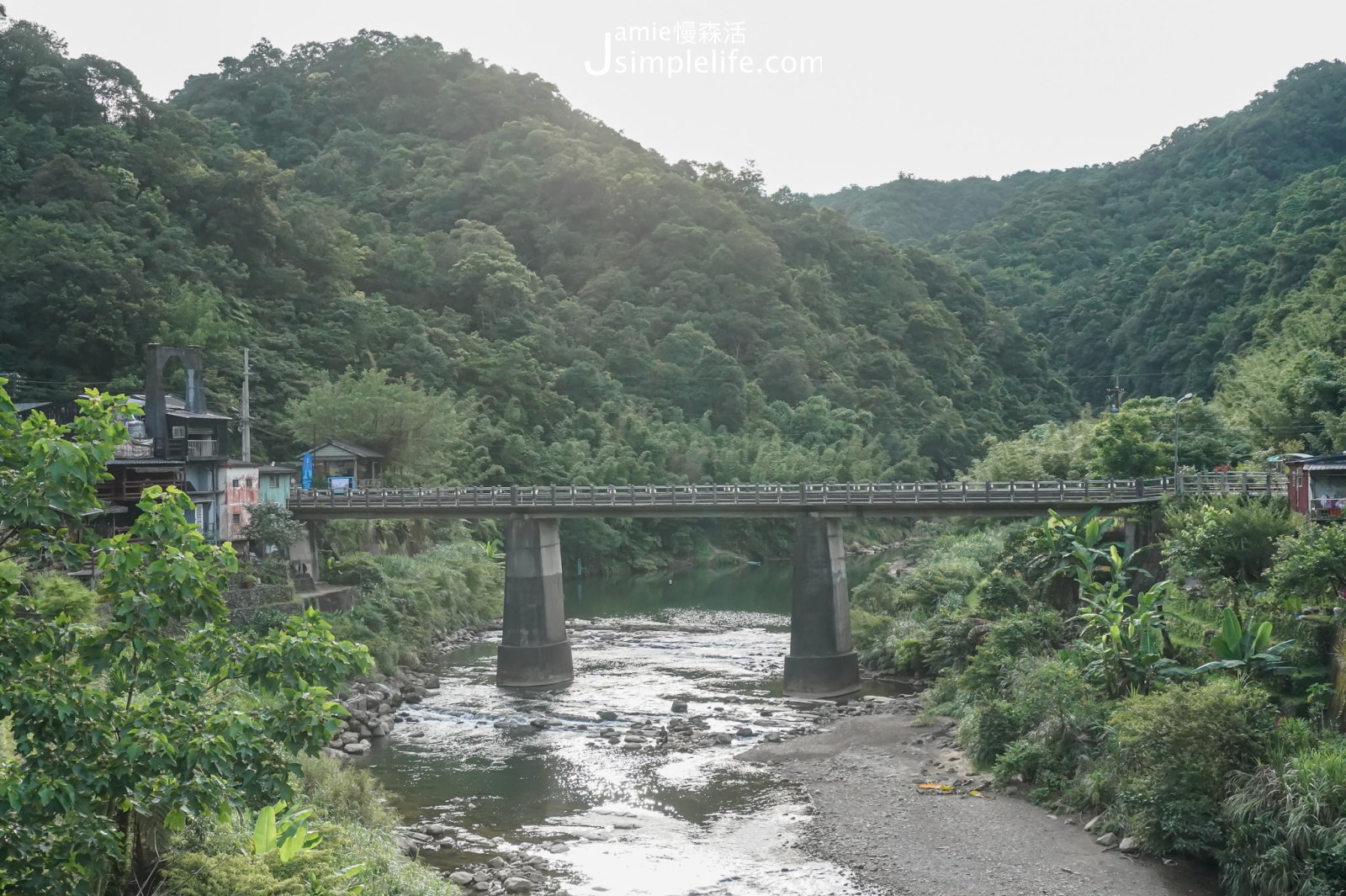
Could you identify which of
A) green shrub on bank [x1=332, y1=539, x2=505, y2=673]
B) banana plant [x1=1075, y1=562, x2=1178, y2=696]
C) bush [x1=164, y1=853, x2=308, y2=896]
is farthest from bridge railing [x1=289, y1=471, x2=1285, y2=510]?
bush [x1=164, y1=853, x2=308, y2=896]

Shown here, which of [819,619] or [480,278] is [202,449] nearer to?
[819,619]

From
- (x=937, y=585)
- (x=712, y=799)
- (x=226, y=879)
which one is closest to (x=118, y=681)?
(x=226, y=879)

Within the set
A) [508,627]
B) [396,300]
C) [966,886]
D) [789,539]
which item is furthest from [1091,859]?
[396,300]

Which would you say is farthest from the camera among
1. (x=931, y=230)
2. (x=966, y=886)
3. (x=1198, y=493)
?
(x=931, y=230)

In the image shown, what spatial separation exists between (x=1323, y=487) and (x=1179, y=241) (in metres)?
99.3

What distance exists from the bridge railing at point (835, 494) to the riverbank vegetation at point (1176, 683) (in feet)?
4.14

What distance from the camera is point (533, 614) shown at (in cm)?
4800

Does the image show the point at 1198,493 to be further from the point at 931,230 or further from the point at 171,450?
the point at 931,230

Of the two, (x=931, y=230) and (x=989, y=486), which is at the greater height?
(x=931, y=230)

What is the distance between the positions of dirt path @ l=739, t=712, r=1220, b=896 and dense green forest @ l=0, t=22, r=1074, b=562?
38856mm

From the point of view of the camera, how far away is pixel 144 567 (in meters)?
12.6

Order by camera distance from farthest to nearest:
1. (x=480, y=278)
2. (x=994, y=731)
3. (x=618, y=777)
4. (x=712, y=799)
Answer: (x=480, y=278) → (x=618, y=777) → (x=994, y=731) → (x=712, y=799)

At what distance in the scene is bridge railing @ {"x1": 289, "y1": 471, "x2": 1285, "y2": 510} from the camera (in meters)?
43.0

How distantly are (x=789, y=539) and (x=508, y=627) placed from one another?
5125cm
